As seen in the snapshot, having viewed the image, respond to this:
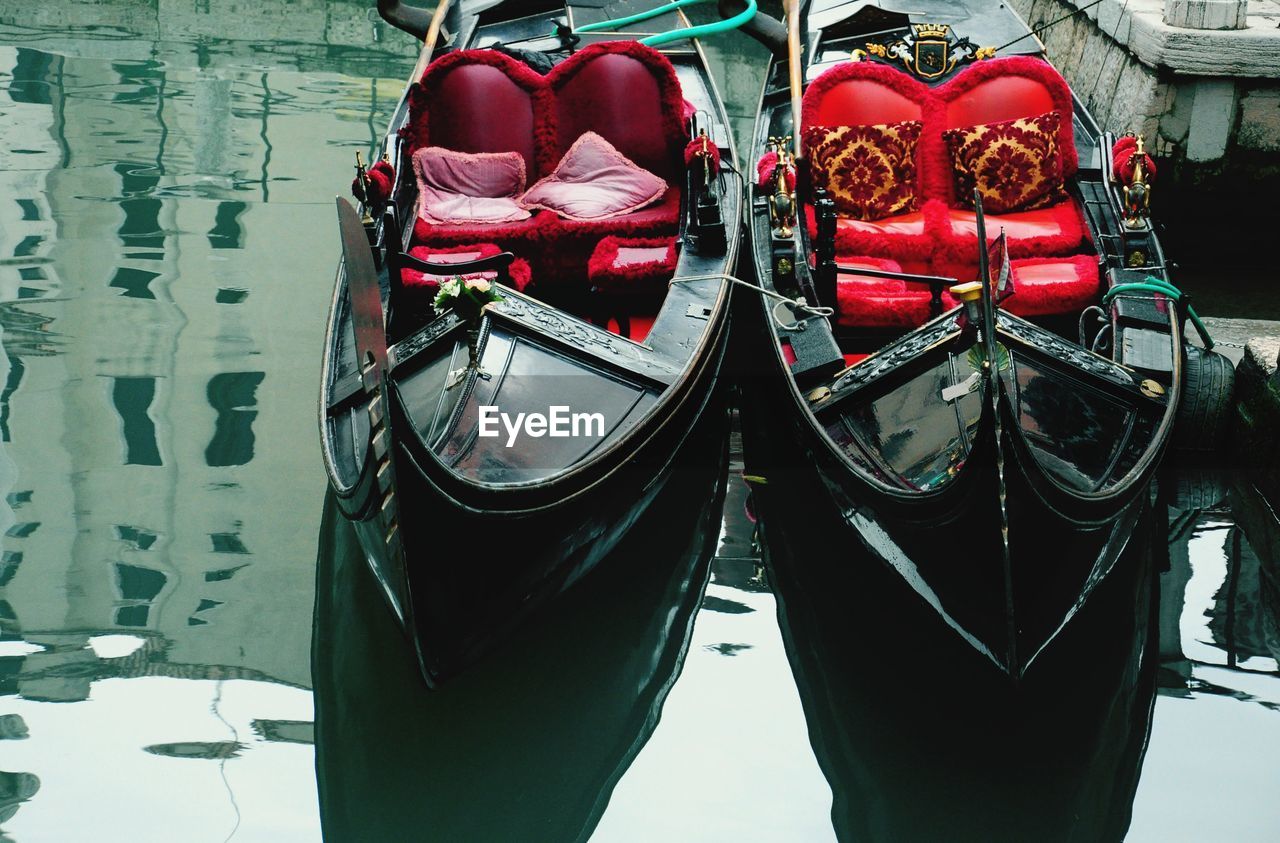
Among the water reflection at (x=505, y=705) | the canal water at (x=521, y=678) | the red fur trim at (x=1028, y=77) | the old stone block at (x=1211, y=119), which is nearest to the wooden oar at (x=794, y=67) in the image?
the red fur trim at (x=1028, y=77)

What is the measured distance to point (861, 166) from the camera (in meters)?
3.39

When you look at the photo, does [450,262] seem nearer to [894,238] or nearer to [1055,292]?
[894,238]

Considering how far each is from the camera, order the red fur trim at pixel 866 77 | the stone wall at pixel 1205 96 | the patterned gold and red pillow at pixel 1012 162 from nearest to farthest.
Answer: the patterned gold and red pillow at pixel 1012 162
the red fur trim at pixel 866 77
the stone wall at pixel 1205 96

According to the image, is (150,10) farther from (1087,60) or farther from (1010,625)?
(1010,625)

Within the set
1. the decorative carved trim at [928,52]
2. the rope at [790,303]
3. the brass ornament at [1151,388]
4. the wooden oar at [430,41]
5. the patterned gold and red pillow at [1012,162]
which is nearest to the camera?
the brass ornament at [1151,388]

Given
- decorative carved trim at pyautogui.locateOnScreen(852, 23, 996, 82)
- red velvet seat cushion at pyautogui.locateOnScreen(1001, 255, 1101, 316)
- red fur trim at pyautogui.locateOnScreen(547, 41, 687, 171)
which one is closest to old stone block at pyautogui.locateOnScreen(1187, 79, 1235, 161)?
decorative carved trim at pyautogui.locateOnScreen(852, 23, 996, 82)

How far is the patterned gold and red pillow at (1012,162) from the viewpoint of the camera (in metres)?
3.38

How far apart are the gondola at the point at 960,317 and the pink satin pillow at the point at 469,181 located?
71 centimetres

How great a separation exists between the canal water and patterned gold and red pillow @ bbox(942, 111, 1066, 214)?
2.72 feet

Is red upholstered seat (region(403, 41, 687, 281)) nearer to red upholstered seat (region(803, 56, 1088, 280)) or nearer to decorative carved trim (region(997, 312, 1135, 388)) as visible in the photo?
red upholstered seat (region(803, 56, 1088, 280))

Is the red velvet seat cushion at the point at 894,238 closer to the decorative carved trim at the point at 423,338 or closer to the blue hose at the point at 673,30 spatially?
the decorative carved trim at the point at 423,338

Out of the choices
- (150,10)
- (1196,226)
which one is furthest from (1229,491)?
(150,10)

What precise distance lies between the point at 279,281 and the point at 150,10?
458 centimetres

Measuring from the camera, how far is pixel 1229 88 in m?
4.25
